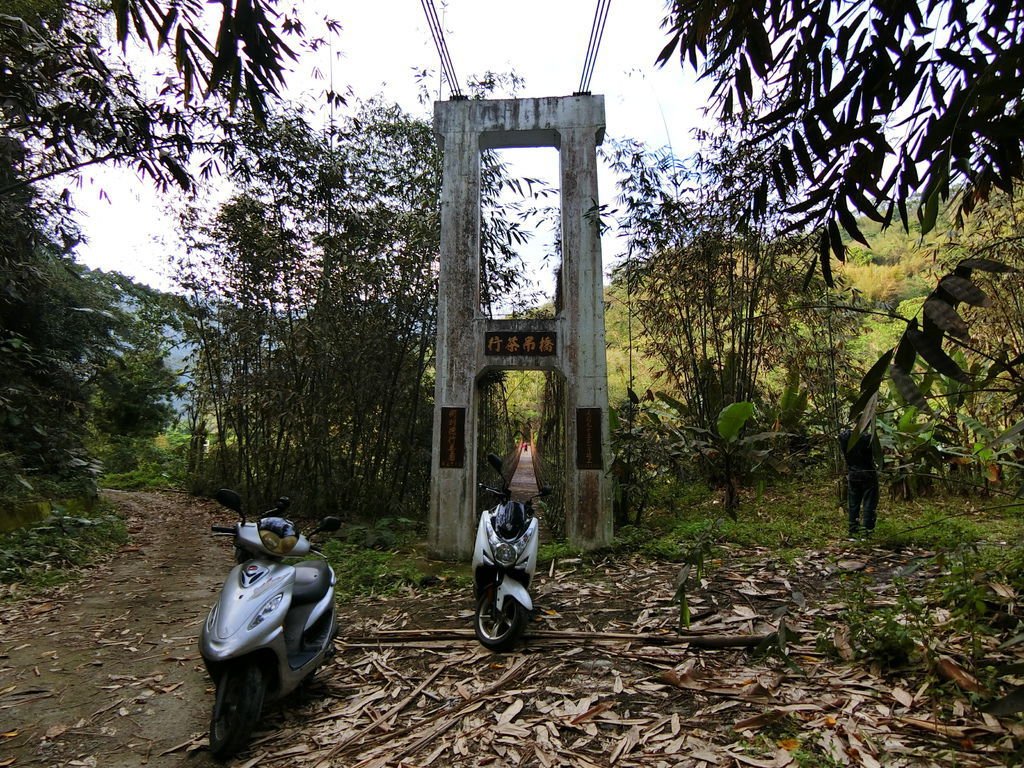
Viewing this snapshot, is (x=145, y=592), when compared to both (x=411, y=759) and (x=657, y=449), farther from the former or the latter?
(x=657, y=449)

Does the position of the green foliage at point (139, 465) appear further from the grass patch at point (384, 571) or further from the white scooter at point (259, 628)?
the white scooter at point (259, 628)

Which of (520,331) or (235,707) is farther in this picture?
(520,331)

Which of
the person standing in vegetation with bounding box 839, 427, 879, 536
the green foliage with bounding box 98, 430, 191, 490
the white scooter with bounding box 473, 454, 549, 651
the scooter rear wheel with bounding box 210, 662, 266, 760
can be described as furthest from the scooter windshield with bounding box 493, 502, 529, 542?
the green foliage with bounding box 98, 430, 191, 490

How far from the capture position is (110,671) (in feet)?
9.87

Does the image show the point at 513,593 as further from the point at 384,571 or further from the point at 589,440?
the point at 589,440

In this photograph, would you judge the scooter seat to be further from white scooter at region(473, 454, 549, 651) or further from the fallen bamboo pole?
white scooter at region(473, 454, 549, 651)

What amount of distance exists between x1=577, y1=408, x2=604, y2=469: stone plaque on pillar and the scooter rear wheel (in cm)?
344

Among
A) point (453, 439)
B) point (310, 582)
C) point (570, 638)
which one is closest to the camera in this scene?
point (310, 582)

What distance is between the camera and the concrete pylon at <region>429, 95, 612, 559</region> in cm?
527

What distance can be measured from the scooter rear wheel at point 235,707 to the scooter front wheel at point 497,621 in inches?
48.1

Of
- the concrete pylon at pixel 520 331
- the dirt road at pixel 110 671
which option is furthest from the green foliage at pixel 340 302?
the dirt road at pixel 110 671

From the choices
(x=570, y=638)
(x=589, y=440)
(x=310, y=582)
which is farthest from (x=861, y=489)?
(x=310, y=582)

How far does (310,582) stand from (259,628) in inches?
18.8

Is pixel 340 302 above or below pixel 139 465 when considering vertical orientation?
above
